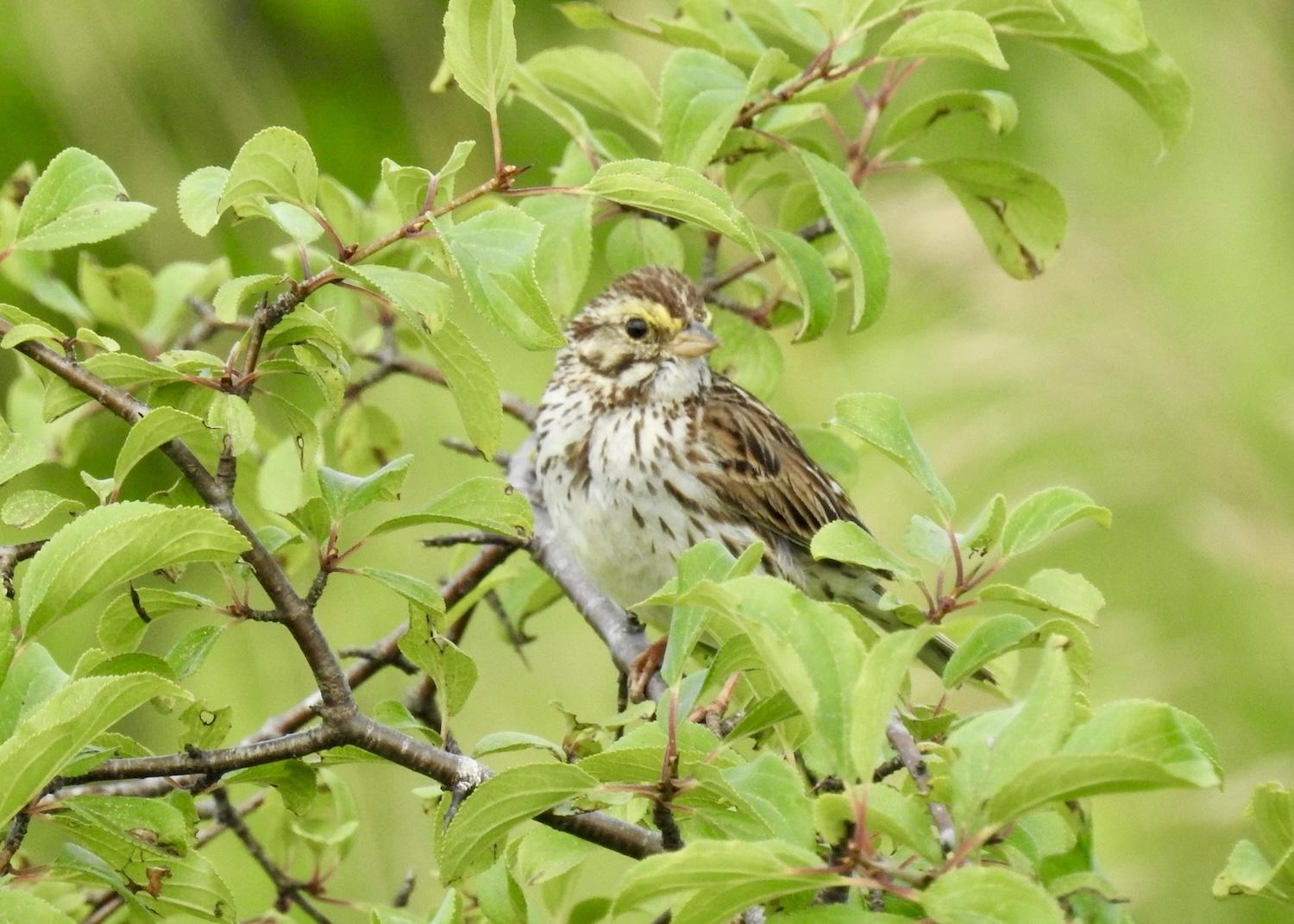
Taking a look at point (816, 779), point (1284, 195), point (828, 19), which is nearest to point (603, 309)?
point (828, 19)

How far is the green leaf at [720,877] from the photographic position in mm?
899

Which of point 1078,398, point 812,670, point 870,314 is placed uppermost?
point 870,314

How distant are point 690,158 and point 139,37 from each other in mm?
2099

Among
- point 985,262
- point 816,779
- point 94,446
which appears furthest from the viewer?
point 985,262

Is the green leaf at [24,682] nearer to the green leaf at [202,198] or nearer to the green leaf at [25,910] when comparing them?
the green leaf at [25,910]

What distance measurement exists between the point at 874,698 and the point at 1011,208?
1.21 m

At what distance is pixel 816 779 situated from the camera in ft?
4.95

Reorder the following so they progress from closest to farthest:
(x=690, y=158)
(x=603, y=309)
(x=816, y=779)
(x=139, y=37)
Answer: (x=816, y=779) → (x=690, y=158) → (x=603, y=309) → (x=139, y=37)

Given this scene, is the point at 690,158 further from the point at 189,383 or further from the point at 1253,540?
the point at 1253,540

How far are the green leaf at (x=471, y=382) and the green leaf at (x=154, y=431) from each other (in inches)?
7.4

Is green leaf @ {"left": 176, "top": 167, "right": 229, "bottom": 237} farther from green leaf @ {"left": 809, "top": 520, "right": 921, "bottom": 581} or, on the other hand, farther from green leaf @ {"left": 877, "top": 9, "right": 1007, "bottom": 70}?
green leaf @ {"left": 877, "top": 9, "right": 1007, "bottom": 70}

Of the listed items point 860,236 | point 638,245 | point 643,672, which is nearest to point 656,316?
Answer: point 638,245

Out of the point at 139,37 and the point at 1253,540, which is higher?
the point at 139,37

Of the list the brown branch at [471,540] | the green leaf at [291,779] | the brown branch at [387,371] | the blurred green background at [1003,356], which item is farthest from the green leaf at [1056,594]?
the blurred green background at [1003,356]
